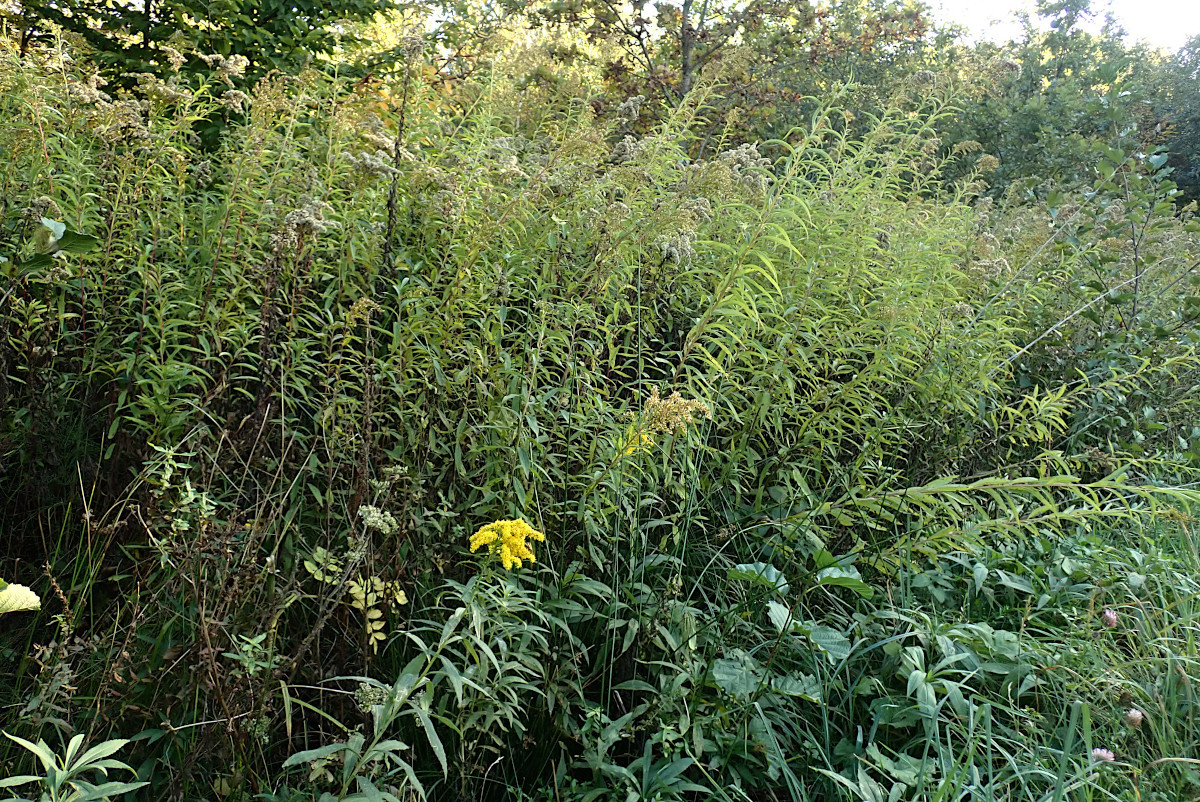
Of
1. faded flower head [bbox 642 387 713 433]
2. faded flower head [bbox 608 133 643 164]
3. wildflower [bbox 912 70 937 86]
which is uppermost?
wildflower [bbox 912 70 937 86]

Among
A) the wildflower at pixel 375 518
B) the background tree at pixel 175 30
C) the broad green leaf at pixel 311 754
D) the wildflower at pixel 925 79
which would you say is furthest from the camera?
the background tree at pixel 175 30

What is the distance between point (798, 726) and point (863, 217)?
233 cm

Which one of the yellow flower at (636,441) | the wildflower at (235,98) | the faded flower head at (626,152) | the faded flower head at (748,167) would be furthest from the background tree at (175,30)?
the yellow flower at (636,441)

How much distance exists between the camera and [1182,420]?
16.8ft

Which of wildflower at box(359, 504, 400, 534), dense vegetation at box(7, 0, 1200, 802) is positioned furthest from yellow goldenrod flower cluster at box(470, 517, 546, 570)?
wildflower at box(359, 504, 400, 534)

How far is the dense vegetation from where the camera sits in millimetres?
1990

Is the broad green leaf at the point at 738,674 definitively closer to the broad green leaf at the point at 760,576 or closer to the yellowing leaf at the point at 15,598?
the broad green leaf at the point at 760,576

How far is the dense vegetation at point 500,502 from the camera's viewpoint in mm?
1990

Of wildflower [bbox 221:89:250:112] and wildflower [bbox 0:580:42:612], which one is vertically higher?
wildflower [bbox 221:89:250:112]

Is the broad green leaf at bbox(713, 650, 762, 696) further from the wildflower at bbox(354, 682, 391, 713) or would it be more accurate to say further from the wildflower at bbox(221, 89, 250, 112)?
the wildflower at bbox(221, 89, 250, 112)

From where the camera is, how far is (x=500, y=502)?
2426 millimetres

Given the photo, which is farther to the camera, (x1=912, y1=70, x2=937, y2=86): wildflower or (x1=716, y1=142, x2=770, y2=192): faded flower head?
(x1=912, y1=70, x2=937, y2=86): wildflower

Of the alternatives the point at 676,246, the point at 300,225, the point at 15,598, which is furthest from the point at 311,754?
the point at 676,246

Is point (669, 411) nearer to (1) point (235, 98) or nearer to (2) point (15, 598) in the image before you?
(2) point (15, 598)
